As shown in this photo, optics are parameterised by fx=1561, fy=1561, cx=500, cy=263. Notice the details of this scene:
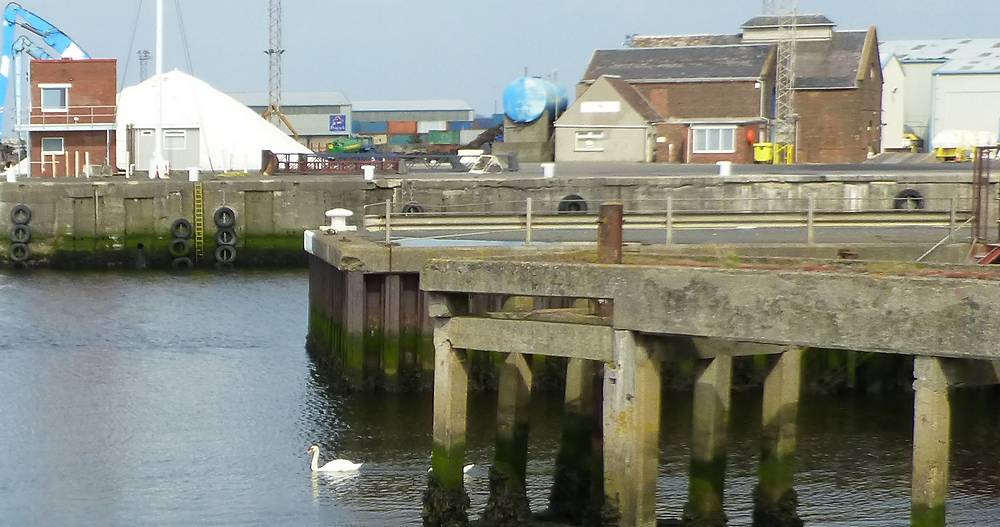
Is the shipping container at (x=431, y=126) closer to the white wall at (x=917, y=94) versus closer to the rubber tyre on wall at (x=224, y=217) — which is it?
the white wall at (x=917, y=94)

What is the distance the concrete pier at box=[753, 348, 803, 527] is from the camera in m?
17.4

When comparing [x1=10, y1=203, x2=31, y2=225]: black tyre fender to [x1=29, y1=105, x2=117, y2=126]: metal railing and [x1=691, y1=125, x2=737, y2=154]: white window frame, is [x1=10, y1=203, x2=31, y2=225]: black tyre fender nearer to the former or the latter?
[x1=29, y1=105, x2=117, y2=126]: metal railing

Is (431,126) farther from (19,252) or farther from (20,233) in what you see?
(19,252)

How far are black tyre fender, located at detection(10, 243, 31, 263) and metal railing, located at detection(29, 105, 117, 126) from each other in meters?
14.5

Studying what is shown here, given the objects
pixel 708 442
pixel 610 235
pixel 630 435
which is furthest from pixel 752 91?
pixel 630 435

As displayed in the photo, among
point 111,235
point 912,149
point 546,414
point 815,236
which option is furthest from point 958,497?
point 912,149

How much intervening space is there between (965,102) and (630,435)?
83.0 m

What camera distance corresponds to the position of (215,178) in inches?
2384

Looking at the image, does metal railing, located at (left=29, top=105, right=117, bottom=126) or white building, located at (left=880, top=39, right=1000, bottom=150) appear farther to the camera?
white building, located at (left=880, top=39, right=1000, bottom=150)

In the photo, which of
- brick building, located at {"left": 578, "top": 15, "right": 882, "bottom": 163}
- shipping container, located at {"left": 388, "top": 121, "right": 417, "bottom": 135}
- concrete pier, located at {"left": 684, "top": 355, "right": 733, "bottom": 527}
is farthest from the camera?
shipping container, located at {"left": 388, "top": 121, "right": 417, "bottom": 135}

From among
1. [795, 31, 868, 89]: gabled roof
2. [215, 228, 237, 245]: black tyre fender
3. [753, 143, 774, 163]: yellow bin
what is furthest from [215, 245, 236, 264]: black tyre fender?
[795, 31, 868, 89]: gabled roof

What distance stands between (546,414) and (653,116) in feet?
170

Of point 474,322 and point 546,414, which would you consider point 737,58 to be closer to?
point 546,414

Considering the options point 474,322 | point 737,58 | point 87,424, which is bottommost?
point 87,424
